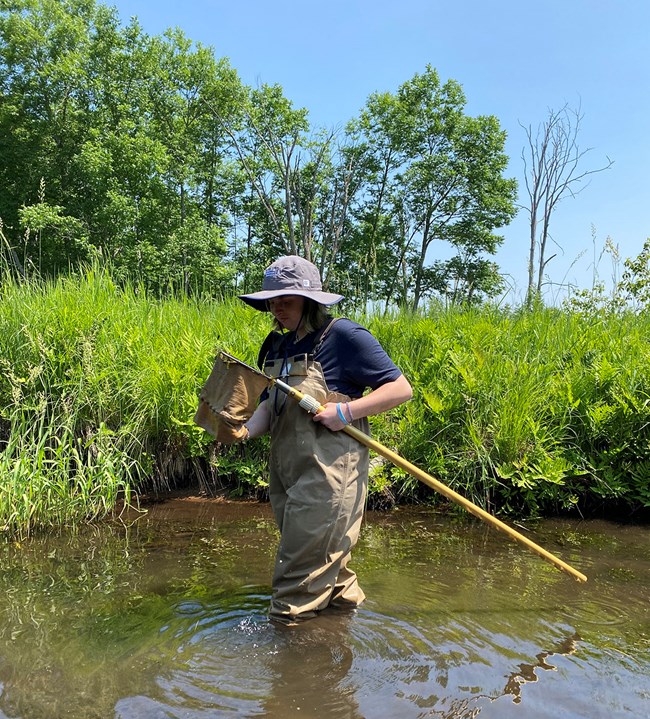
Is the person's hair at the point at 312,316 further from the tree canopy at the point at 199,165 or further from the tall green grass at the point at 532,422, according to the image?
the tree canopy at the point at 199,165

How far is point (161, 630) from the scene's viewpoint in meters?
2.89

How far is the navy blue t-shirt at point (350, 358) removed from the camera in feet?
8.59

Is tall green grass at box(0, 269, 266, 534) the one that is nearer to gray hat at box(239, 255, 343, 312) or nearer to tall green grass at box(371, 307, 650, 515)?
tall green grass at box(371, 307, 650, 515)

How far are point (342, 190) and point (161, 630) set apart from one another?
103 ft

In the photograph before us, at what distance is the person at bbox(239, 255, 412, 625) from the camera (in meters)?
2.60

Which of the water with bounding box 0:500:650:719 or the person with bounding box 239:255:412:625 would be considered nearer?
the water with bounding box 0:500:650:719

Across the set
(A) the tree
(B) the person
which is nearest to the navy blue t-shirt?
(B) the person

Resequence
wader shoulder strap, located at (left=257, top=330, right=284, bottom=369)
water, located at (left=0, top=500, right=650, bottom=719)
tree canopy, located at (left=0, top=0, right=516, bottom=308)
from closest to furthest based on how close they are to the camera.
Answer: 1. water, located at (left=0, top=500, right=650, bottom=719)
2. wader shoulder strap, located at (left=257, top=330, right=284, bottom=369)
3. tree canopy, located at (left=0, top=0, right=516, bottom=308)

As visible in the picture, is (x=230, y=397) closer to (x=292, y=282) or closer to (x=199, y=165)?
(x=292, y=282)

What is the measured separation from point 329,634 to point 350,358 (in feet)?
4.30

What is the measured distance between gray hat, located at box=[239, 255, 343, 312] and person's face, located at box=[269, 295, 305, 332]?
60 millimetres

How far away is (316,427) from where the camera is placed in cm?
266

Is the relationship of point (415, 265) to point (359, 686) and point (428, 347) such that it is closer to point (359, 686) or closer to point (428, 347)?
point (428, 347)

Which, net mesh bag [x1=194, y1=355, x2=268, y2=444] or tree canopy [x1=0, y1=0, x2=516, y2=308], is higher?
tree canopy [x1=0, y1=0, x2=516, y2=308]
